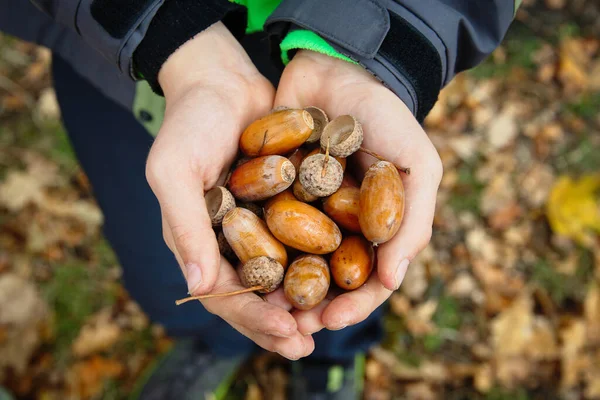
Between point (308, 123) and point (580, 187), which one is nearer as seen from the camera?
point (308, 123)

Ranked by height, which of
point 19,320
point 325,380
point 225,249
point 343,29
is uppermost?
point 343,29

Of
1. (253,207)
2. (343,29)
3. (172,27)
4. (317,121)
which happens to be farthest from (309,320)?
(172,27)

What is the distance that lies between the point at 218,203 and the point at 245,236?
192mm

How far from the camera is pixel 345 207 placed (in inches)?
79.9

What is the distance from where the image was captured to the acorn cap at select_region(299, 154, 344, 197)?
1985mm

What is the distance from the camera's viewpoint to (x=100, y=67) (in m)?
2.28

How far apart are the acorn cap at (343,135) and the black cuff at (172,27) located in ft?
1.98

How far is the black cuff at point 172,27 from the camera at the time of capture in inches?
76.7

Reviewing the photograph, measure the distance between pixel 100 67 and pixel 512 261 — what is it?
119 inches

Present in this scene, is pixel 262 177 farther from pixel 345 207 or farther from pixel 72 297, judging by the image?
pixel 72 297

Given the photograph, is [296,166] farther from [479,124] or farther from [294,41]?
[479,124]

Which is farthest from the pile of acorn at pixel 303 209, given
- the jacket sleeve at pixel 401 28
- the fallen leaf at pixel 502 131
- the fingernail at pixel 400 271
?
the fallen leaf at pixel 502 131

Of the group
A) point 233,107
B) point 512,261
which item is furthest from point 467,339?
point 233,107

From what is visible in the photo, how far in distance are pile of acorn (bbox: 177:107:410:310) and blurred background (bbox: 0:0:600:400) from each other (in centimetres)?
175
